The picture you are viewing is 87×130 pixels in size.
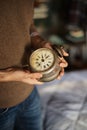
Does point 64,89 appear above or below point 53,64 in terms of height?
below

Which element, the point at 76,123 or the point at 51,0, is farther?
the point at 51,0

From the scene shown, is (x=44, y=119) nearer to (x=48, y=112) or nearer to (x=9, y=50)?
(x=48, y=112)

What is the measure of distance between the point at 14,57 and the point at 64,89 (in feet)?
2.26

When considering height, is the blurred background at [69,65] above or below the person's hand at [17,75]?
below

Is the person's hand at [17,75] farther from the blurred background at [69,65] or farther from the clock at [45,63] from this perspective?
the blurred background at [69,65]

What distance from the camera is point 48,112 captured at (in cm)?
136

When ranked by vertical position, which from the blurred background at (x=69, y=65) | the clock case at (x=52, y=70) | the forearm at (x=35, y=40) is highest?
the forearm at (x=35, y=40)

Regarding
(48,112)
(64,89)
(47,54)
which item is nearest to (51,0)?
(64,89)

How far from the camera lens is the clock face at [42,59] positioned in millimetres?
902

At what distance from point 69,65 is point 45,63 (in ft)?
4.97

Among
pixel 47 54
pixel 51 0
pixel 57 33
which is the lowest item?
pixel 57 33

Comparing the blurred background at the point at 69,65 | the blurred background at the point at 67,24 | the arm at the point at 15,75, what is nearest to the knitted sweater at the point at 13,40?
the arm at the point at 15,75

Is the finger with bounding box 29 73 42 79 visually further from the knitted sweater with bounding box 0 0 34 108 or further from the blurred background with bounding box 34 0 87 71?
the blurred background with bounding box 34 0 87 71

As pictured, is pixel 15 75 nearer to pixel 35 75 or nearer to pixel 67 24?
pixel 35 75
